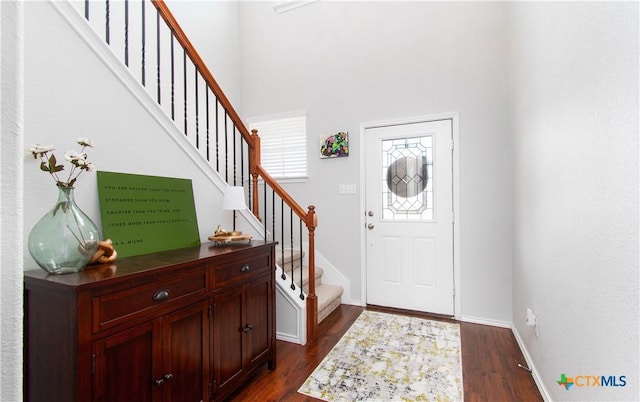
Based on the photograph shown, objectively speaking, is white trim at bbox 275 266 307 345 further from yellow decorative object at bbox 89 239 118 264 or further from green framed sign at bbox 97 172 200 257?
yellow decorative object at bbox 89 239 118 264

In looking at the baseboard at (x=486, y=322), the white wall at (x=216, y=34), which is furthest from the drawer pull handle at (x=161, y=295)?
the white wall at (x=216, y=34)

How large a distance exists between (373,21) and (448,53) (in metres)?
0.91

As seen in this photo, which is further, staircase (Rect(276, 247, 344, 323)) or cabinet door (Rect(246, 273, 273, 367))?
staircase (Rect(276, 247, 344, 323))

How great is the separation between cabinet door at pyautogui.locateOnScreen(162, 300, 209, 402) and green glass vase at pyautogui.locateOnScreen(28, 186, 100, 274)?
1.42 ft

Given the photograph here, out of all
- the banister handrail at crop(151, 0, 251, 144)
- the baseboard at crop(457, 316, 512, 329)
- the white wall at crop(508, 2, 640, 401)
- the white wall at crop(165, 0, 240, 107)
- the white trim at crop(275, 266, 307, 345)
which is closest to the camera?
the white wall at crop(508, 2, 640, 401)

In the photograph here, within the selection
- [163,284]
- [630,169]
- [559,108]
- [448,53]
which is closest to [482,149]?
[448,53]

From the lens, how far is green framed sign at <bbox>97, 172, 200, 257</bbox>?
154 cm

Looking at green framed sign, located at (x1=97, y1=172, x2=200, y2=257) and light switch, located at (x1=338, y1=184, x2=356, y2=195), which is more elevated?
light switch, located at (x1=338, y1=184, x2=356, y2=195)

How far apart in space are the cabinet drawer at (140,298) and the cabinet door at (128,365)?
60mm

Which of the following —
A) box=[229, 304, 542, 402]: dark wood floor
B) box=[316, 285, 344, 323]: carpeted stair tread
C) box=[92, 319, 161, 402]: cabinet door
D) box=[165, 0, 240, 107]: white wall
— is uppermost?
box=[165, 0, 240, 107]: white wall

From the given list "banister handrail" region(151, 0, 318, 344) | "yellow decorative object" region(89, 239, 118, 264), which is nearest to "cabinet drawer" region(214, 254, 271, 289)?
"yellow decorative object" region(89, 239, 118, 264)

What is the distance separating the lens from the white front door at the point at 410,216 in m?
3.03

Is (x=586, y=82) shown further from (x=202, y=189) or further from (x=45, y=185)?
(x=45, y=185)

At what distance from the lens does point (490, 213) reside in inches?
113
